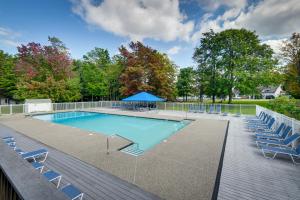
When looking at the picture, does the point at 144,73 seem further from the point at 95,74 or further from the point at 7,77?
the point at 7,77

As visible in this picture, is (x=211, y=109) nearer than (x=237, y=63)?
Yes

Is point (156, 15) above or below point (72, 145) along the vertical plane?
above

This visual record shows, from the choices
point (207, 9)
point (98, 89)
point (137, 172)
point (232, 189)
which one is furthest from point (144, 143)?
point (98, 89)

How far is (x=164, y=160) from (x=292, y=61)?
1710cm

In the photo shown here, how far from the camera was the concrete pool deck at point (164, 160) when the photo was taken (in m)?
3.35

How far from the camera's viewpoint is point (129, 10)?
10750mm

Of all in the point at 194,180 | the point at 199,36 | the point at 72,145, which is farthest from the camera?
the point at 199,36

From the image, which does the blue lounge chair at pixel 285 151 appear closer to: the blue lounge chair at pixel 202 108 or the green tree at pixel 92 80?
the blue lounge chair at pixel 202 108

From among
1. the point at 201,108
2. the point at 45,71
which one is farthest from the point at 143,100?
the point at 45,71

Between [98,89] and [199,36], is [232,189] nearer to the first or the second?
[199,36]

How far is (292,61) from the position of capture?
47.9 ft

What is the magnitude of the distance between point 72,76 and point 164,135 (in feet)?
57.7

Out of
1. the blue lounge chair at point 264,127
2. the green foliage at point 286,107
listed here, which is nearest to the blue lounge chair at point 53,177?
the blue lounge chair at point 264,127

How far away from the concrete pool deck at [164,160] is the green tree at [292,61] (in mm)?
11833
